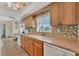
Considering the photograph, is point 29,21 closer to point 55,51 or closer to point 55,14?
point 55,14

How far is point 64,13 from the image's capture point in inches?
107

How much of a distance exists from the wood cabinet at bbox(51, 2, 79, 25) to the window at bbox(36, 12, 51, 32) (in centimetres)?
89

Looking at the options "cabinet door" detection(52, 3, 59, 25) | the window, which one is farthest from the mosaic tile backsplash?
the window

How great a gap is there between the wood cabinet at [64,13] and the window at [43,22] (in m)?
0.89

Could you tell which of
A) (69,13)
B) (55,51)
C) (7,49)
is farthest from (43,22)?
(55,51)

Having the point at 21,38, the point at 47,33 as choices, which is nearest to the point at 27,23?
the point at 21,38

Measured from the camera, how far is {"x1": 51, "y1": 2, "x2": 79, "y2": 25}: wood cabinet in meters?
2.41

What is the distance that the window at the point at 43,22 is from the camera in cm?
421

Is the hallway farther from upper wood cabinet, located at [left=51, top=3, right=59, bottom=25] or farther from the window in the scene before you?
upper wood cabinet, located at [left=51, top=3, right=59, bottom=25]

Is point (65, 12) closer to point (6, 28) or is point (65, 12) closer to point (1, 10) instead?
point (6, 28)

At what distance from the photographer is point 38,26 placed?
528cm

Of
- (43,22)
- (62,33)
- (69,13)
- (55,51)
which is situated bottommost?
(55,51)

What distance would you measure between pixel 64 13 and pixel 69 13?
21 cm

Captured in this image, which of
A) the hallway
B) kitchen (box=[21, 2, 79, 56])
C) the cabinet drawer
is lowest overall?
the hallway
